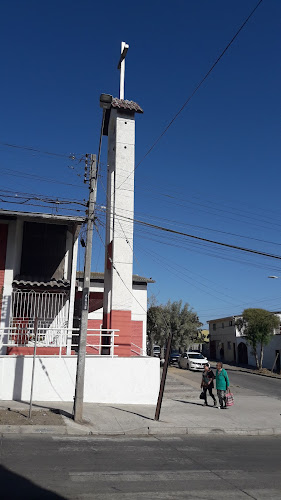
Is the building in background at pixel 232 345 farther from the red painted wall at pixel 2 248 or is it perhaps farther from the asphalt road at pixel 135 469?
the asphalt road at pixel 135 469

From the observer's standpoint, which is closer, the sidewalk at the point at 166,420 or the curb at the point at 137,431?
the curb at the point at 137,431

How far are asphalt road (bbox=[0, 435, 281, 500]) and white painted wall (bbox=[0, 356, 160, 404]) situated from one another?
13.7ft

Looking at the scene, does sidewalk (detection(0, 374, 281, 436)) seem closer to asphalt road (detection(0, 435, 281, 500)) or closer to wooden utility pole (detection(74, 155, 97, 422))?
wooden utility pole (detection(74, 155, 97, 422))

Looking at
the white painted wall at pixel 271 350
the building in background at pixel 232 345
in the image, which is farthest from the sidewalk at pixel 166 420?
the building in background at pixel 232 345

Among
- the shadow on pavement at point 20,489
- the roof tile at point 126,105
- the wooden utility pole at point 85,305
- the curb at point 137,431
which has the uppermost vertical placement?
the roof tile at point 126,105

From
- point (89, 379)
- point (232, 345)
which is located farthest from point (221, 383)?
point (232, 345)

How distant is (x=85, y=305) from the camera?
10836mm

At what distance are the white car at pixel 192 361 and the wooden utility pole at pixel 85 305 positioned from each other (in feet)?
62.9

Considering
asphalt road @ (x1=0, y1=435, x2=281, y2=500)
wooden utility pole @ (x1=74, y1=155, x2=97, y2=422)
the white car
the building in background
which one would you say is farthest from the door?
asphalt road @ (x1=0, y1=435, x2=281, y2=500)

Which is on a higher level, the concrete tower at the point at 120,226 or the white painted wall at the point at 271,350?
the concrete tower at the point at 120,226

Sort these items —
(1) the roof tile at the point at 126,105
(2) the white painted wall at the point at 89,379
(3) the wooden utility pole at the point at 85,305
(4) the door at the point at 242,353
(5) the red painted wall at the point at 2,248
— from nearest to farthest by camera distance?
(3) the wooden utility pole at the point at 85,305 → (2) the white painted wall at the point at 89,379 → (5) the red painted wall at the point at 2,248 → (1) the roof tile at the point at 126,105 → (4) the door at the point at 242,353

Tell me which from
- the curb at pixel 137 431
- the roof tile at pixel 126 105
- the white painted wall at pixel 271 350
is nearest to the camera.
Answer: the curb at pixel 137 431

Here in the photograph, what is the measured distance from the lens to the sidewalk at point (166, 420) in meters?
9.50

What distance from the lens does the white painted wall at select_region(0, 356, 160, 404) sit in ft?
40.9
